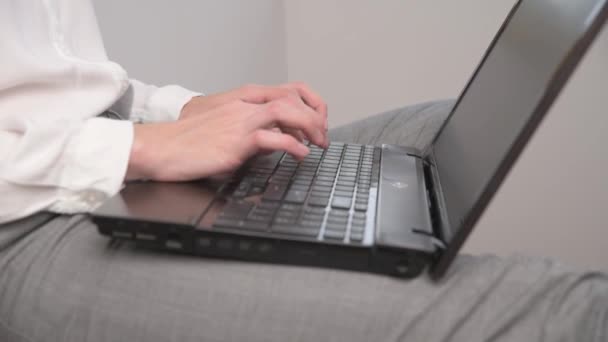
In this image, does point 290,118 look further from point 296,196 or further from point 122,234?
point 122,234

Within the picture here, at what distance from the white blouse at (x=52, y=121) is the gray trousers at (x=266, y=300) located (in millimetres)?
50

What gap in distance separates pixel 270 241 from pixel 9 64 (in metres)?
0.35

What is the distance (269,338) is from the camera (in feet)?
1.08

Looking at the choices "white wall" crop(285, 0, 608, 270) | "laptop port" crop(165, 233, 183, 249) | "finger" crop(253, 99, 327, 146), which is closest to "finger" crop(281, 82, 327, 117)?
"finger" crop(253, 99, 327, 146)

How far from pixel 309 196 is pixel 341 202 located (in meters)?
0.03

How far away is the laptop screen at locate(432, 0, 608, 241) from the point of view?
0.32m

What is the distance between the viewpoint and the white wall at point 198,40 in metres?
0.95

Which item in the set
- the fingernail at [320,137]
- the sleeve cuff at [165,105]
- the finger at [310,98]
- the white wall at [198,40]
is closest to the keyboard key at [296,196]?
the fingernail at [320,137]

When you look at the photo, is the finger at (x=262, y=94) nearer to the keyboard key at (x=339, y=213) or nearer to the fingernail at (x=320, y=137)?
the fingernail at (x=320, y=137)

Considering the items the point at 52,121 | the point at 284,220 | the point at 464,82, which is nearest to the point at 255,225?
the point at 284,220

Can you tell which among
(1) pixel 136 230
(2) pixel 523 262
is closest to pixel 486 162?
(2) pixel 523 262

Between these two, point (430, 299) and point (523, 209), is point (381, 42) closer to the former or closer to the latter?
point (523, 209)

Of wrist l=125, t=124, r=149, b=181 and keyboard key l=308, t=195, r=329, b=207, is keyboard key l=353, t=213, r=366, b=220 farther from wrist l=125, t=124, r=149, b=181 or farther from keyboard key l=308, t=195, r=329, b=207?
wrist l=125, t=124, r=149, b=181

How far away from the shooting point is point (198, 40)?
115 cm
